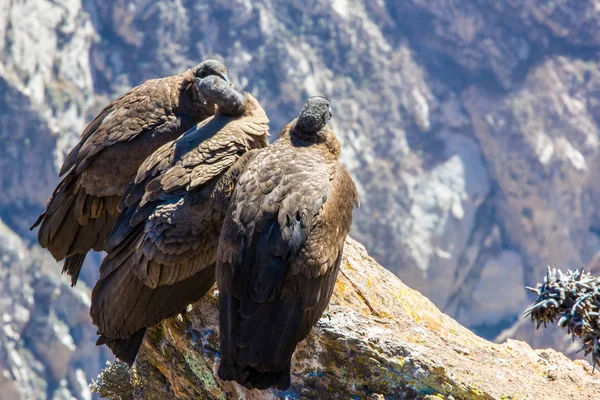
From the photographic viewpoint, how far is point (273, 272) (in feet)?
19.1

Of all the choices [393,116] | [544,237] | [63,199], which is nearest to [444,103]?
[393,116]

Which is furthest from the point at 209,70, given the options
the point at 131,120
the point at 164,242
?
the point at 164,242

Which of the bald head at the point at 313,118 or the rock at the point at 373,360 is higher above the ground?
the bald head at the point at 313,118

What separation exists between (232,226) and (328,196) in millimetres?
842

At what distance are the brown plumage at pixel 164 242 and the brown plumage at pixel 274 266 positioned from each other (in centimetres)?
42

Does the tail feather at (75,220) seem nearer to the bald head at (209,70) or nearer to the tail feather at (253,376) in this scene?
the bald head at (209,70)

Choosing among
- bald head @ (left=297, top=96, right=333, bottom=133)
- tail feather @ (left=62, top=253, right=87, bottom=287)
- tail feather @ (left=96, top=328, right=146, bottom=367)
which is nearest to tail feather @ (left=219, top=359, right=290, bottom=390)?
tail feather @ (left=96, top=328, right=146, bottom=367)

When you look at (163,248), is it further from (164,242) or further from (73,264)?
(73,264)

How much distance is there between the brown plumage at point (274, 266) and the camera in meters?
5.80

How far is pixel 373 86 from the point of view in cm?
10444

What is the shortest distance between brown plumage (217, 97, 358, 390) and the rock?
60cm

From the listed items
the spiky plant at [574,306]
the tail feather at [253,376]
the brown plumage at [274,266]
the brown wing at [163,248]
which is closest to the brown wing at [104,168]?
the brown wing at [163,248]

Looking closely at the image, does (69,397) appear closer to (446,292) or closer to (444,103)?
(446,292)

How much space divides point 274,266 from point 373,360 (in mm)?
1304
